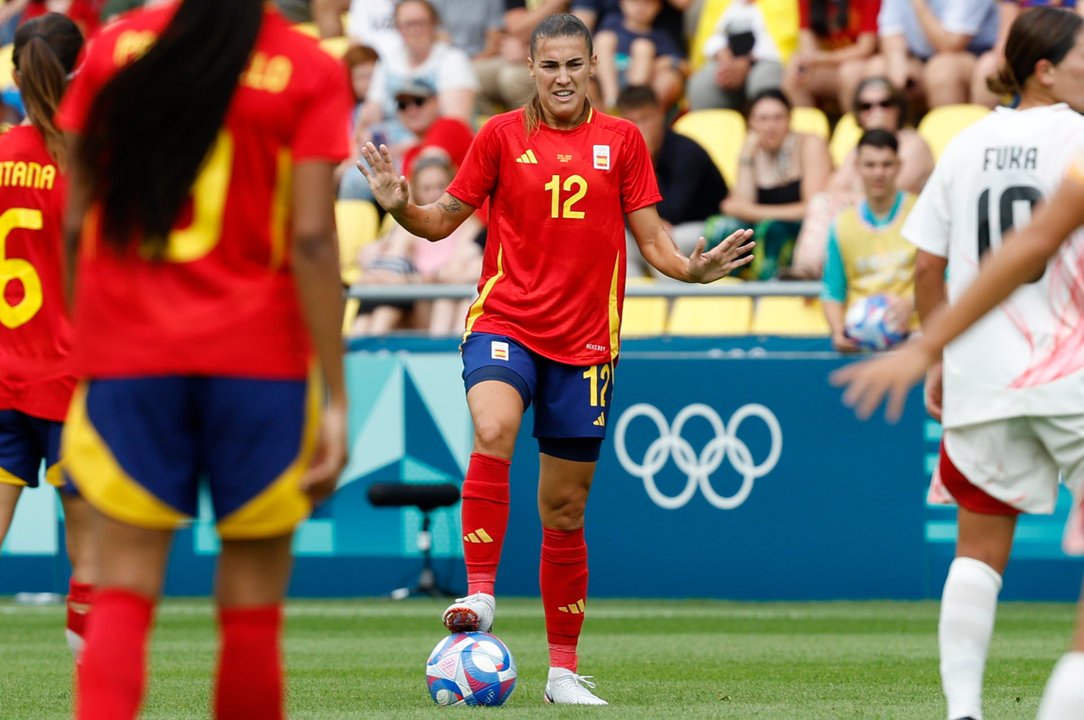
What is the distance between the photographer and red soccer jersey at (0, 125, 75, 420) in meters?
6.02

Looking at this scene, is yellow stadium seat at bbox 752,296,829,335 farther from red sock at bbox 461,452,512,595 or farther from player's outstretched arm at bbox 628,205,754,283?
red sock at bbox 461,452,512,595

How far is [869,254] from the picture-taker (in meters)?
10.5

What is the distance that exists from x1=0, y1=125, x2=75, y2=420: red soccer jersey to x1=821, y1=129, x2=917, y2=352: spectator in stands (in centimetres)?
550

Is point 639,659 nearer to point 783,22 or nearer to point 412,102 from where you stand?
point 412,102

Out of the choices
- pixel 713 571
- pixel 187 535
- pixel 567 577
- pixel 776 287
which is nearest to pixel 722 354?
pixel 776 287

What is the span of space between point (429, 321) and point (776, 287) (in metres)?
2.70

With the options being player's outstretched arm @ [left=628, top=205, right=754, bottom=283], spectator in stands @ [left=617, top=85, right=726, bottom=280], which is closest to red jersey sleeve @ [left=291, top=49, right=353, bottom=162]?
player's outstretched arm @ [left=628, top=205, right=754, bottom=283]

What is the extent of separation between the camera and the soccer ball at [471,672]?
6109mm

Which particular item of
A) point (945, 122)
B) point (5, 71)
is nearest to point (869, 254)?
point (945, 122)

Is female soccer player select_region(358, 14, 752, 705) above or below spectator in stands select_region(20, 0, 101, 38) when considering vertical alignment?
below

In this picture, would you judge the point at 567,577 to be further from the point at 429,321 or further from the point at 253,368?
the point at 429,321

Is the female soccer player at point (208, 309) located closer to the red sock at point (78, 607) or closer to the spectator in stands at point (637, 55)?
the red sock at point (78, 607)

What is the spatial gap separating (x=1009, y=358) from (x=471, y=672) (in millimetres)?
2351

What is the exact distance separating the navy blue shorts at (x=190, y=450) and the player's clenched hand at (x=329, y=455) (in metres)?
0.02
